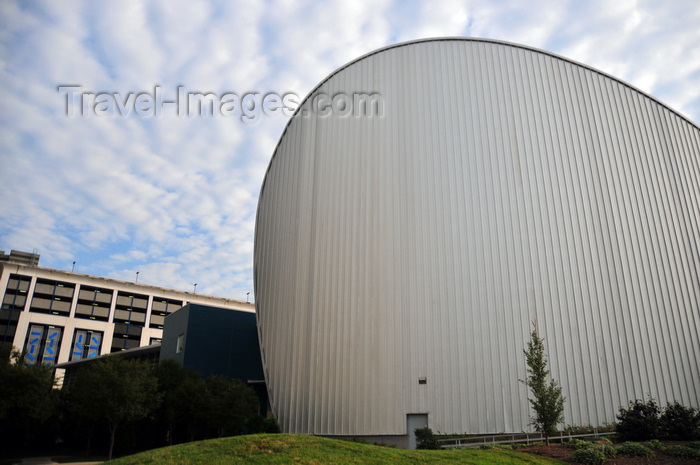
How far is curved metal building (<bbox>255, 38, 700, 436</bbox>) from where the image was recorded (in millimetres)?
21375

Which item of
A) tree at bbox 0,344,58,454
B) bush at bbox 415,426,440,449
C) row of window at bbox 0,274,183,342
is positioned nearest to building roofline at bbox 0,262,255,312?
row of window at bbox 0,274,183,342

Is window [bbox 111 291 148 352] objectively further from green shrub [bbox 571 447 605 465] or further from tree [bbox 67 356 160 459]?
green shrub [bbox 571 447 605 465]

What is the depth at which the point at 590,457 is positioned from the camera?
13117 millimetres

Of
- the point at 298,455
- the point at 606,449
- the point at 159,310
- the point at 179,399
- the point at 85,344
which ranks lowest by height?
the point at 298,455

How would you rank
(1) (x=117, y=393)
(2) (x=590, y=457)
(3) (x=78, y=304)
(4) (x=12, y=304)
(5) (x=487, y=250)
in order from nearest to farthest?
(2) (x=590, y=457)
(5) (x=487, y=250)
(1) (x=117, y=393)
(4) (x=12, y=304)
(3) (x=78, y=304)

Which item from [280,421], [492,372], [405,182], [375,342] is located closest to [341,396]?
[375,342]

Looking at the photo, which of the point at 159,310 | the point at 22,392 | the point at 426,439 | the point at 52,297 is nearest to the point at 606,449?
the point at 426,439

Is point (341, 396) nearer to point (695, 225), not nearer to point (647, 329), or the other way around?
point (647, 329)

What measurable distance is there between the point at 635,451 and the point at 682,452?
122cm

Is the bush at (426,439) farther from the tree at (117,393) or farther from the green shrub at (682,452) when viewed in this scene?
the tree at (117,393)

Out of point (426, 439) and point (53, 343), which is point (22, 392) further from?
point (53, 343)

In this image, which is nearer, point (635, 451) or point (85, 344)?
point (635, 451)

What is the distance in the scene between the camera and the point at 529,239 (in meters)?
22.7

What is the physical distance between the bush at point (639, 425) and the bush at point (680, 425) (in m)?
0.37
